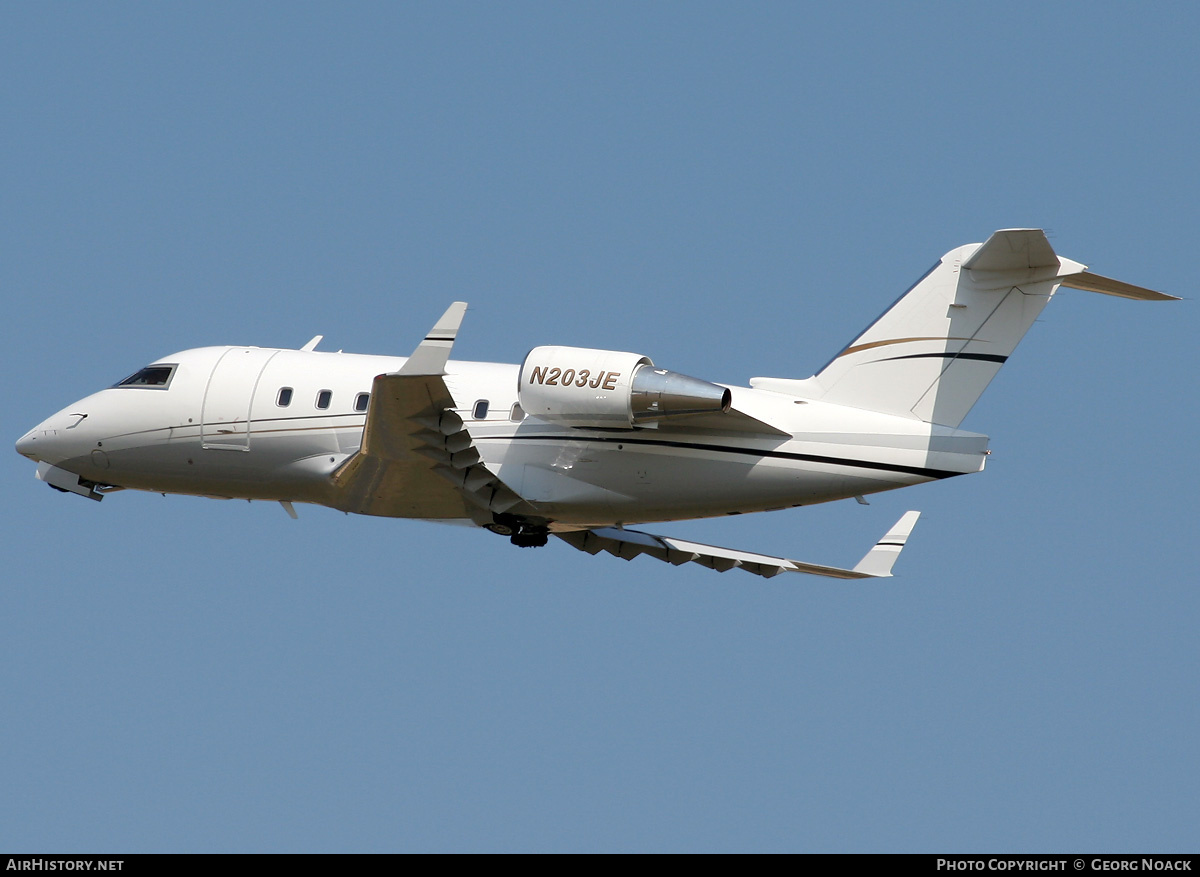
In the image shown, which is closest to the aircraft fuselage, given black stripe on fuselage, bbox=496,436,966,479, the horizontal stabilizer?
black stripe on fuselage, bbox=496,436,966,479

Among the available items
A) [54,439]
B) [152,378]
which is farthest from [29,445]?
[152,378]

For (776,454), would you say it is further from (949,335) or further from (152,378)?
(152,378)

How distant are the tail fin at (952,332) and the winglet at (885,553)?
480 centimetres

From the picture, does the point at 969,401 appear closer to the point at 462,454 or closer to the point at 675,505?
the point at 675,505

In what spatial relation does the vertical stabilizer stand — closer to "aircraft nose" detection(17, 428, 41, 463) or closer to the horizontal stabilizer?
the horizontal stabilizer

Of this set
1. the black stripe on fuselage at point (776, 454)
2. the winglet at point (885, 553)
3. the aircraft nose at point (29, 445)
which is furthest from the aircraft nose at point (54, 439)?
the winglet at point (885, 553)

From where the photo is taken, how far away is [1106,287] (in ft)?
65.1

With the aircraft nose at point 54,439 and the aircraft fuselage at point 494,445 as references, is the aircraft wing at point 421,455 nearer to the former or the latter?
the aircraft fuselage at point 494,445

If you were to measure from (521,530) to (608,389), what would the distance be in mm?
3582

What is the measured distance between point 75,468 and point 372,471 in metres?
6.28

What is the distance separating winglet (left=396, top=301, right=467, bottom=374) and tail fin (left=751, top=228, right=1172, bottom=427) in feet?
18.1

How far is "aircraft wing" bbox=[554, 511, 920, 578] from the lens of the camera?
24984mm

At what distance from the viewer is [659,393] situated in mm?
19844
